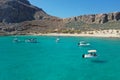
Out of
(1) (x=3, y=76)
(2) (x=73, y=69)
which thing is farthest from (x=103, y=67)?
(1) (x=3, y=76)

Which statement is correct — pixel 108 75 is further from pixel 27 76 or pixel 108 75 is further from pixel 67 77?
Answer: pixel 27 76

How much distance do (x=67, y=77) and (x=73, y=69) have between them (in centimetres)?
877

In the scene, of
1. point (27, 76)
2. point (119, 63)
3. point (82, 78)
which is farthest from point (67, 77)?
point (119, 63)

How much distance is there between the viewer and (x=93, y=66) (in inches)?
2362

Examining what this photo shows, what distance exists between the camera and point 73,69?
56.5 metres

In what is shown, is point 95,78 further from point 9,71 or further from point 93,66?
point 9,71

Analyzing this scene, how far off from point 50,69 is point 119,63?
60.8ft

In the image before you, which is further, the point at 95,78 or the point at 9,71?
the point at 9,71

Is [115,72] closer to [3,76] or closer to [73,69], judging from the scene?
[73,69]

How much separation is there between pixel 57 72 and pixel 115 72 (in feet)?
37.9

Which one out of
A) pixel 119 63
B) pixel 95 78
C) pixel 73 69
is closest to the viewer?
pixel 95 78

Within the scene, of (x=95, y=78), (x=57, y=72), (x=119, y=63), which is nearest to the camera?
(x=95, y=78)

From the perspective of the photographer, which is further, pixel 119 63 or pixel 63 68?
pixel 119 63

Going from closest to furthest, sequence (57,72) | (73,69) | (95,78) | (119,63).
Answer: (95,78), (57,72), (73,69), (119,63)
